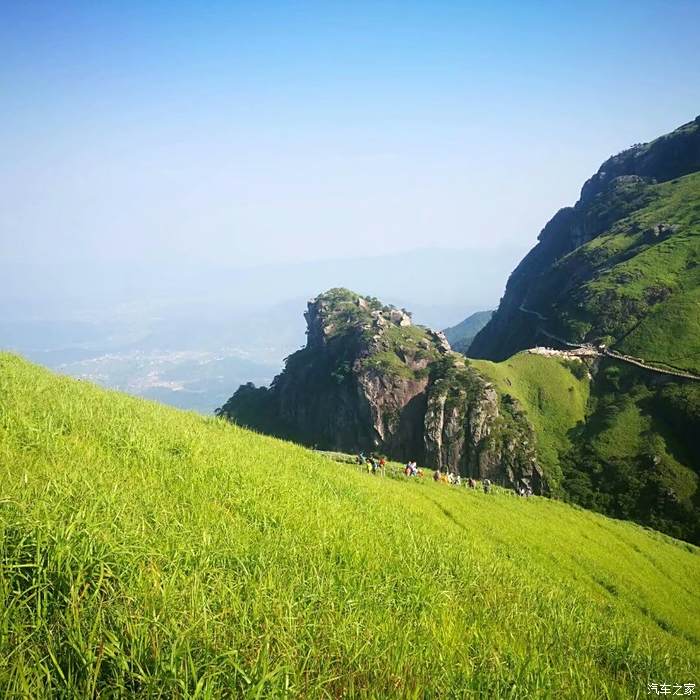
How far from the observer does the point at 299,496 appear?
1046cm

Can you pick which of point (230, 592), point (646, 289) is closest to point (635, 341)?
point (646, 289)

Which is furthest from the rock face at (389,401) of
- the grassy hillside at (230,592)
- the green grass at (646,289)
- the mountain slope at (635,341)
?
the grassy hillside at (230,592)

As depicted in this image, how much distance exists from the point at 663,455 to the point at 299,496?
90.1m

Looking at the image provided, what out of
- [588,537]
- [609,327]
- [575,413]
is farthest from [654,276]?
[588,537]

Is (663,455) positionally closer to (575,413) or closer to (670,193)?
(575,413)

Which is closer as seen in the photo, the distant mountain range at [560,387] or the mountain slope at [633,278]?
the distant mountain range at [560,387]

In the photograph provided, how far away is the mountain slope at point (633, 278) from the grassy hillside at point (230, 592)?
10270 centimetres

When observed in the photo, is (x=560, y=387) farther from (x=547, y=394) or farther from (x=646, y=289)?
(x=646, y=289)

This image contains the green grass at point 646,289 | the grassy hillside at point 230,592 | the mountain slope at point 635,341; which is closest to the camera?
the grassy hillside at point 230,592

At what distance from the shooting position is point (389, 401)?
106 meters

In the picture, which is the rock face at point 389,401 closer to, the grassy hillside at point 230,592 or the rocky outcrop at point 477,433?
the rocky outcrop at point 477,433

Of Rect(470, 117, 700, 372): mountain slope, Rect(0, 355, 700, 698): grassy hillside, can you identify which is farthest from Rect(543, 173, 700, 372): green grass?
Rect(0, 355, 700, 698): grassy hillside

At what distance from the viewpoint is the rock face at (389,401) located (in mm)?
90188

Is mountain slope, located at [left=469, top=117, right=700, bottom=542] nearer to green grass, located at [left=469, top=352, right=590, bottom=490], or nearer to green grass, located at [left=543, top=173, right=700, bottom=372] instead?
green grass, located at [left=543, top=173, right=700, bottom=372]
